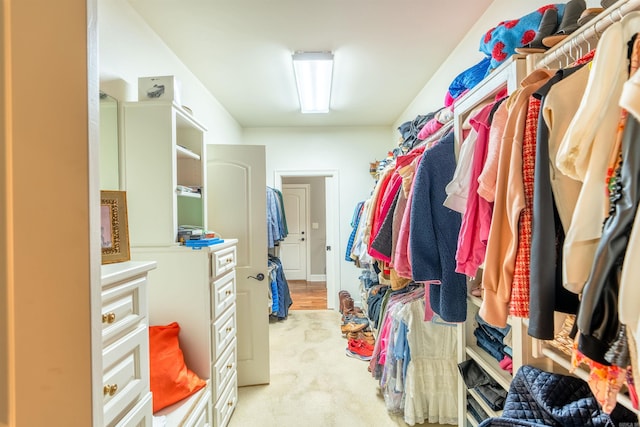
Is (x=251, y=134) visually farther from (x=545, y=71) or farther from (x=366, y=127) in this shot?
(x=545, y=71)

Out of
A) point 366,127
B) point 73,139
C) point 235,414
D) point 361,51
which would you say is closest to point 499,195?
point 73,139

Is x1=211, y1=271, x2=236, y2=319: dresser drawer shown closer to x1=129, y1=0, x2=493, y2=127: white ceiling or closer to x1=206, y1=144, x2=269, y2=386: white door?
x1=206, y1=144, x2=269, y2=386: white door

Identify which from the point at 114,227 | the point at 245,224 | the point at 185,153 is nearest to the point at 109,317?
the point at 114,227

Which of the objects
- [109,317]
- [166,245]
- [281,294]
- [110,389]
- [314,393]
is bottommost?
[314,393]

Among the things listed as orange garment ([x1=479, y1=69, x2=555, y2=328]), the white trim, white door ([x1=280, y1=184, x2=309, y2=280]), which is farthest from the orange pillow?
white door ([x1=280, y1=184, x2=309, y2=280])

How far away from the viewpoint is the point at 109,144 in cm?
143

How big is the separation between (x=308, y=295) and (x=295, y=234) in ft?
5.18

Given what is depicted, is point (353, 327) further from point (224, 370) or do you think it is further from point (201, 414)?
point (201, 414)

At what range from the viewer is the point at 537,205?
0.66 metres

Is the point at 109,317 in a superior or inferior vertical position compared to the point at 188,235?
inferior

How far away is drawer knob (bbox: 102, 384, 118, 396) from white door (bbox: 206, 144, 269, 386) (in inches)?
53.3

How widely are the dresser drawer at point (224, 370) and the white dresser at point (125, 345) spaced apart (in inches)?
24.9

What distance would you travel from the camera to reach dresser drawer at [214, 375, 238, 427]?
5.40 ft

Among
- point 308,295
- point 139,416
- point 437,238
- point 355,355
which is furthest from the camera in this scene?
point 308,295
